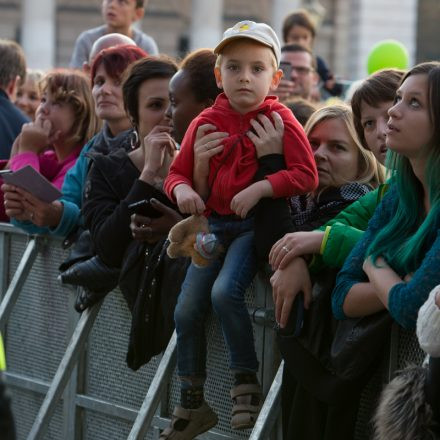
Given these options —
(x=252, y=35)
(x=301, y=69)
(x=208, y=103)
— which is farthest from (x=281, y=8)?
(x=252, y=35)

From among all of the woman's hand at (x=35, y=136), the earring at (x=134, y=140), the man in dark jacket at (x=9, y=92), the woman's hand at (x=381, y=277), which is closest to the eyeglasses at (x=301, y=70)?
the man in dark jacket at (x=9, y=92)

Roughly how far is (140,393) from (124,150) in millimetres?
1010

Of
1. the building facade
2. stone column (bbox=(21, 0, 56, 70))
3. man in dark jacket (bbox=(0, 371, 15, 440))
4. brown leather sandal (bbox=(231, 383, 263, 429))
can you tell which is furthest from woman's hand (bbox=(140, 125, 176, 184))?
the building facade

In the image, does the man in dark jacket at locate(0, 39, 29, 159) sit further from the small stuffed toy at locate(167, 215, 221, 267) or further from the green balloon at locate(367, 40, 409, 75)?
the small stuffed toy at locate(167, 215, 221, 267)

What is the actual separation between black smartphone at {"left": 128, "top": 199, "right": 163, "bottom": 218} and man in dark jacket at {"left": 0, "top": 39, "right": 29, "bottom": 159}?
3.00m

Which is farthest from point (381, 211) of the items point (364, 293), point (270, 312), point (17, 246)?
point (17, 246)

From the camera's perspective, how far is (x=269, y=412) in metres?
4.98

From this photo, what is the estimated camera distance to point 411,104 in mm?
4562

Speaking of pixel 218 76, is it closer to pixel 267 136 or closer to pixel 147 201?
pixel 267 136

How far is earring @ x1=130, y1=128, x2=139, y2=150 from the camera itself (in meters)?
6.55

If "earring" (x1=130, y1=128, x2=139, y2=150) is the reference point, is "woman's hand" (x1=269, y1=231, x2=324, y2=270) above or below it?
below

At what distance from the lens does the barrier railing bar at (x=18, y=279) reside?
23.6 ft

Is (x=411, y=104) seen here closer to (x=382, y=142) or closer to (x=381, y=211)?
(x=381, y=211)

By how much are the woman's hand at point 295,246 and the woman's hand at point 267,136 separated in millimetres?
394
